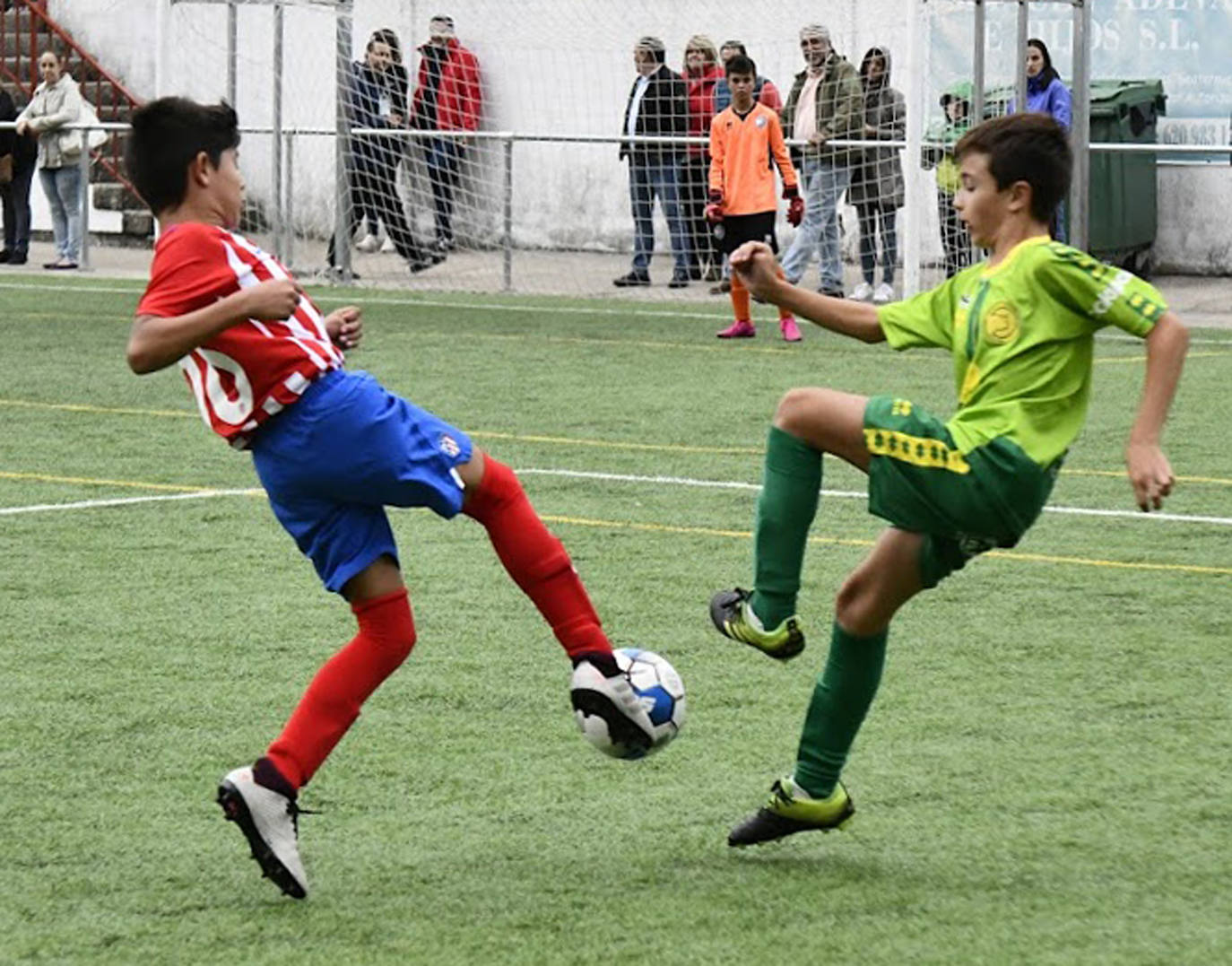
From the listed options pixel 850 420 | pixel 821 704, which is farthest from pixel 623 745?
pixel 850 420

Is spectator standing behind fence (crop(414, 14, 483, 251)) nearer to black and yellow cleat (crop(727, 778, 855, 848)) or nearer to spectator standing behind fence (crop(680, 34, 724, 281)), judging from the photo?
spectator standing behind fence (crop(680, 34, 724, 281))

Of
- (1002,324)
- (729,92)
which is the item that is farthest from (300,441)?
(729,92)

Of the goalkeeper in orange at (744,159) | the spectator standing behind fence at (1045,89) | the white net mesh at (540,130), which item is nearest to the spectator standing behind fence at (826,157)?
the white net mesh at (540,130)

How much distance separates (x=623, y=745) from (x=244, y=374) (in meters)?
1.02

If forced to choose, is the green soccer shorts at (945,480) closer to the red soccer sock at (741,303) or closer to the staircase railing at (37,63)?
the red soccer sock at (741,303)

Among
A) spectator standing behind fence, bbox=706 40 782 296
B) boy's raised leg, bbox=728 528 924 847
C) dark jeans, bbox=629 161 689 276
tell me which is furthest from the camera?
dark jeans, bbox=629 161 689 276

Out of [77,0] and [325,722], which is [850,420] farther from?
[77,0]

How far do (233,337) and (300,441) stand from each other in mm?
230

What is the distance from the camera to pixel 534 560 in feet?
16.4

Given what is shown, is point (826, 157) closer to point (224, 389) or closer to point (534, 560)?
point (534, 560)

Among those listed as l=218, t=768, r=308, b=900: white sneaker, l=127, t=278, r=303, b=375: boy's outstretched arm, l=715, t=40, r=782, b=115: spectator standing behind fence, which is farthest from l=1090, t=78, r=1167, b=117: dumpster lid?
l=218, t=768, r=308, b=900: white sneaker

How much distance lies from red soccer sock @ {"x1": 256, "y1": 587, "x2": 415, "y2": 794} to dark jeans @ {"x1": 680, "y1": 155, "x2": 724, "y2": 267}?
48.0ft

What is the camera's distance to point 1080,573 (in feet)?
26.6

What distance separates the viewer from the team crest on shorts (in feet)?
15.6
